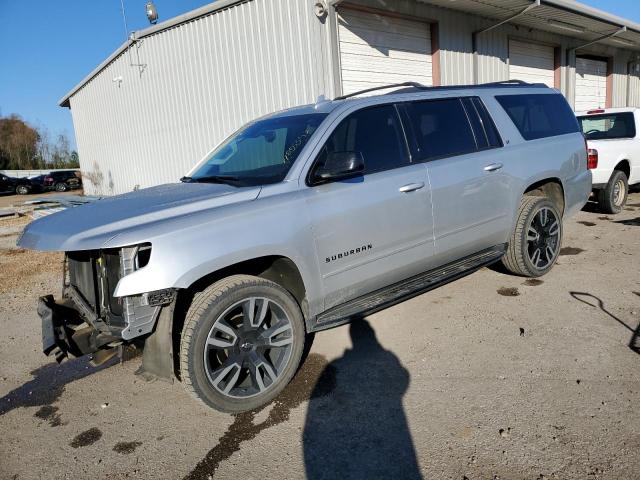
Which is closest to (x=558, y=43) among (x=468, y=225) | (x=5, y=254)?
(x=468, y=225)

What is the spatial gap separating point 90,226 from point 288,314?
4.32ft

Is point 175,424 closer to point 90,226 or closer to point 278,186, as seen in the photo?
point 90,226

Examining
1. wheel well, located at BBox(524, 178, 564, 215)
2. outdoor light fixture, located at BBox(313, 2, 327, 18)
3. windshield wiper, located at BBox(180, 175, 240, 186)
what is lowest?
wheel well, located at BBox(524, 178, 564, 215)

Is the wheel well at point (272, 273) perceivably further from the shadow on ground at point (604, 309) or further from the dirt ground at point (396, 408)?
the shadow on ground at point (604, 309)

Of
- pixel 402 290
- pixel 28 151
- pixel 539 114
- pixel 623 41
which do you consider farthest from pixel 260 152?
pixel 28 151

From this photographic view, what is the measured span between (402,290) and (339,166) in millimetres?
1142

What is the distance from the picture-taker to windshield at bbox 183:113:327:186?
3406 mm

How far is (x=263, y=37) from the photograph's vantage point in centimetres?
1016

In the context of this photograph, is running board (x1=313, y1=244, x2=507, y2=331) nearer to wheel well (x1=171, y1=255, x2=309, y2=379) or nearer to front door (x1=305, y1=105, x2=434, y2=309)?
front door (x1=305, y1=105, x2=434, y2=309)

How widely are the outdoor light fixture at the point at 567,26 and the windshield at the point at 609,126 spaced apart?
18.8 ft

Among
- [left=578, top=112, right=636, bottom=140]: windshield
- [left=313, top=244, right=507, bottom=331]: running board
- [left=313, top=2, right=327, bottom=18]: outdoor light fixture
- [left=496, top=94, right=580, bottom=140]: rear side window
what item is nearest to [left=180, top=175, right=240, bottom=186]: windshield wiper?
[left=313, top=244, right=507, bottom=331]: running board

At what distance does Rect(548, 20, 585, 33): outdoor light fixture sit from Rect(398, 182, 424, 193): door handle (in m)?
12.2

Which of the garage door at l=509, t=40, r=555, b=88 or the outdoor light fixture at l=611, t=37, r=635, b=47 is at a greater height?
the outdoor light fixture at l=611, t=37, r=635, b=47

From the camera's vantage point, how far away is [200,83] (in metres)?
12.3
